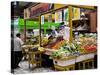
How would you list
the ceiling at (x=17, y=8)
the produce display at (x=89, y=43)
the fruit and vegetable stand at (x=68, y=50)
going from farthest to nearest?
the produce display at (x=89, y=43) → the fruit and vegetable stand at (x=68, y=50) → the ceiling at (x=17, y=8)

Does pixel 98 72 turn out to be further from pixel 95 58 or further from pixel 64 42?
pixel 64 42

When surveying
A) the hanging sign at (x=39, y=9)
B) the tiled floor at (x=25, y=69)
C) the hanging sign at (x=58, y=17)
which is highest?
the hanging sign at (x=39, y=9)

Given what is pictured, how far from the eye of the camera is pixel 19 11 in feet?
8.02

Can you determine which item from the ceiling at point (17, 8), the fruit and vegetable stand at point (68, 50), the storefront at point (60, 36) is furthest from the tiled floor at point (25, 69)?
the ceiling at point (17, 8)

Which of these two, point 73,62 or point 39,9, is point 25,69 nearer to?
point 73,62

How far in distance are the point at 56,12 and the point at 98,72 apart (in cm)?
105

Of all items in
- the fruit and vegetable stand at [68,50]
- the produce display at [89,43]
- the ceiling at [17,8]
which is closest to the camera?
the ceiling at [17,8]

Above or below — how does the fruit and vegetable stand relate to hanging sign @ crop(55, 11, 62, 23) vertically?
below

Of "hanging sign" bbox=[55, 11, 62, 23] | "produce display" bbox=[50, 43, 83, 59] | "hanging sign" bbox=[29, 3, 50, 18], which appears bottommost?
"produce display" bbox=[50, 43, 83, 59]

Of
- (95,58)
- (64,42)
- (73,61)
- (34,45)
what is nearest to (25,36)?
(34,45)

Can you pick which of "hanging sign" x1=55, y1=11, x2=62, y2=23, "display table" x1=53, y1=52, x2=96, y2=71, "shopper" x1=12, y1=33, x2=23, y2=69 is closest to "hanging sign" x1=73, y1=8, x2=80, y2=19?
"hanging sign" x1=55, y1=11, x2=62, y2=23

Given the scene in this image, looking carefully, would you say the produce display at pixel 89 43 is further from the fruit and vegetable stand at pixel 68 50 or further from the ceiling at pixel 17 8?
the ceiling at pixel 17 8

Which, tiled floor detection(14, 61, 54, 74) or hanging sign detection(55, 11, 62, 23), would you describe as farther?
hanging sign detection(55, 11, 62, 23)

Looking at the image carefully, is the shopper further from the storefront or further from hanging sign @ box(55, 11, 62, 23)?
hanging sign @ box(55, 11, 62, 23)
